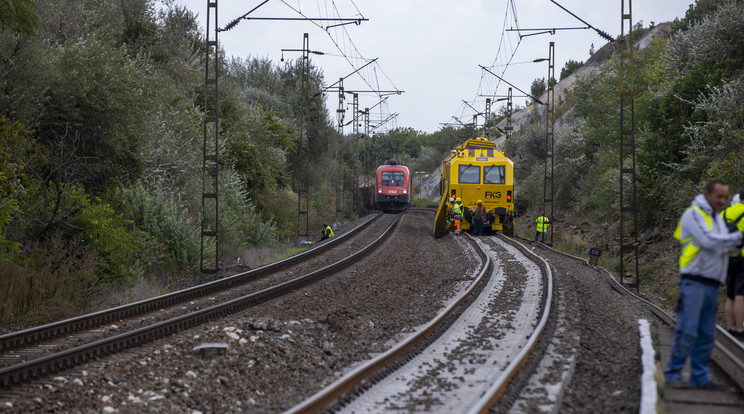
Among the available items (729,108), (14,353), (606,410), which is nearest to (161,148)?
(14,353)

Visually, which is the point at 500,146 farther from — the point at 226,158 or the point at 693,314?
the point at 693,314

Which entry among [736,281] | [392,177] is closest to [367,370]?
[736,281]

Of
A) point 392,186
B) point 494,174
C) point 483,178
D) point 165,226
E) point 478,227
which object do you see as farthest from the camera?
point 392,186

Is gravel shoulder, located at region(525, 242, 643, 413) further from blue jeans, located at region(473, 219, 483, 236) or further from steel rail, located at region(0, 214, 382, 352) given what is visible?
blue jeans, located at region(473, 219, 483, 236)

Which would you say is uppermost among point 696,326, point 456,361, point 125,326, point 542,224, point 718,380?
point 696,326

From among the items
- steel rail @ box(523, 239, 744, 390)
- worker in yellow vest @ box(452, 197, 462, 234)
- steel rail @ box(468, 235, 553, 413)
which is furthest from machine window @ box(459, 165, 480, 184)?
steel rail @ box(523, 239, 744, 390)

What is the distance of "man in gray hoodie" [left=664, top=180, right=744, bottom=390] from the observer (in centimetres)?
549

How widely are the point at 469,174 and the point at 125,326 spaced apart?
1895cm

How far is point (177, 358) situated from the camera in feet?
25.3

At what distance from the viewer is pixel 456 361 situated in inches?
292

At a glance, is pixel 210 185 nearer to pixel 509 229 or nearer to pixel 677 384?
pixel 509 229

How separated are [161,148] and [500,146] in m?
56.6

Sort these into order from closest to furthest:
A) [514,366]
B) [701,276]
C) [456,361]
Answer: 1. [701,276]
2. [514,366]
3. [456,361]

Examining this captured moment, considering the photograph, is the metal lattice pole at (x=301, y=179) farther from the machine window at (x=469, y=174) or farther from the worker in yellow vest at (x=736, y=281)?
the worker in yellow vest at (x=736, y=281)
